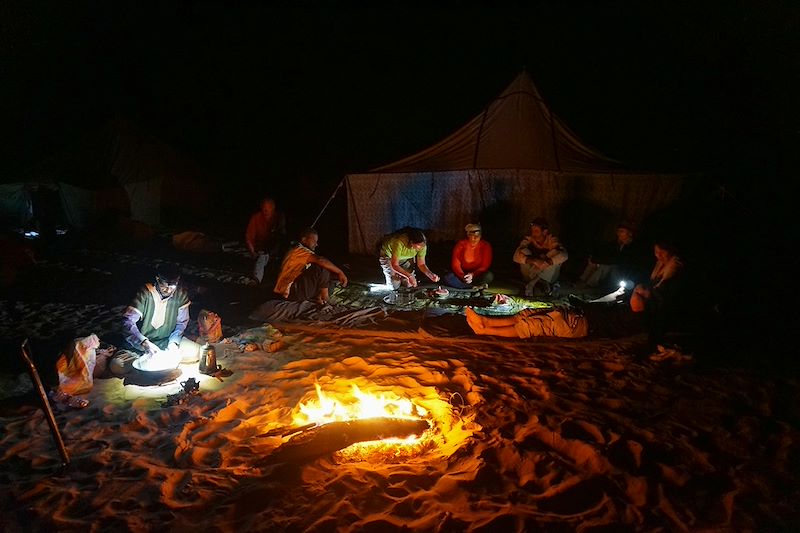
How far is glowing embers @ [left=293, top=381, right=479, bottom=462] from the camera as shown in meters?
3.54

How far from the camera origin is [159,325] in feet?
15.7

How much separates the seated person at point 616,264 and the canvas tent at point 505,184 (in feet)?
3.87

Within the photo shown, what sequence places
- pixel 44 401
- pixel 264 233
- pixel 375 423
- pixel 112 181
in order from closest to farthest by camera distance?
1. pixel 44 401
2. pixel 375 423
3. pixel 264 233
4. pixel 112 181

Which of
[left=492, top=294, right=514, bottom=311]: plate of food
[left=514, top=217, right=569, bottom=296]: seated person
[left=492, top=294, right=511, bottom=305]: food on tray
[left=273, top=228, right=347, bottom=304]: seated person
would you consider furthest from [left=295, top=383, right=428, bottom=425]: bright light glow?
[left=514, top=217, right=569, bottom=296]: seated person

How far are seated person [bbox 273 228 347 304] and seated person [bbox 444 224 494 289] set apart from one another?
1949 millimetres

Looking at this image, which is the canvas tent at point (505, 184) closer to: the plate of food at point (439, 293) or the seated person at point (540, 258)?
the seated person at point (540, 258)

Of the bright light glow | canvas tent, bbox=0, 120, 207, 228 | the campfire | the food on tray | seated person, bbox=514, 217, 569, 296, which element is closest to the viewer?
the campfire

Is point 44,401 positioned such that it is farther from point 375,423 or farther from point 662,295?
point 662,295

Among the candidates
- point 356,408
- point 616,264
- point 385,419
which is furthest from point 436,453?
point 616,264

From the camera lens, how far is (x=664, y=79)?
15.8 metres

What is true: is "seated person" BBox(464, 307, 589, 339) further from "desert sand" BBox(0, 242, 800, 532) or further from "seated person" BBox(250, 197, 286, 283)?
"seated person" BBox(250, 197, 286, 283)

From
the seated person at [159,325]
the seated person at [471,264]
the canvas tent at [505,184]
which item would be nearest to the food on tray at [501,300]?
the seated person at [471,264]

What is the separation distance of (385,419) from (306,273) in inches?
135

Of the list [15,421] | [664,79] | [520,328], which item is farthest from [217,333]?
[664,79]
